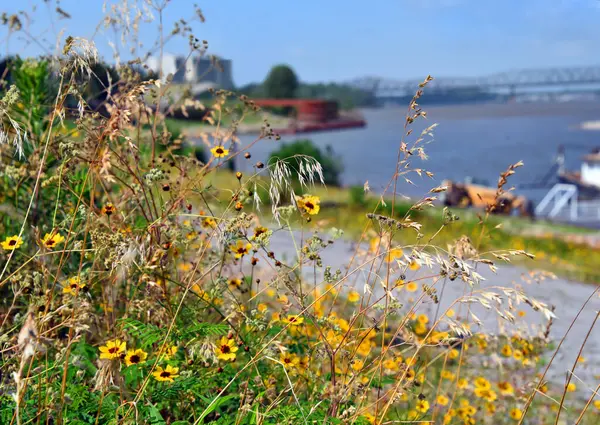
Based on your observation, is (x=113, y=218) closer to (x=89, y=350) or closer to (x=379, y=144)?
(x=89, y=350)

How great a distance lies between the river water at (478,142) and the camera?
5281cm

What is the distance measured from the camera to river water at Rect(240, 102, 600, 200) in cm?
5281

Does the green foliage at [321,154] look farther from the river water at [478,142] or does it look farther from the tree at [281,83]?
the tree at [281,83]

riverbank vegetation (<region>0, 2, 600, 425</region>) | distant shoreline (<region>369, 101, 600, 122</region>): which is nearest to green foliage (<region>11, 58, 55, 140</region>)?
riverbank vegetation (<region>0, 2, 600, 425</region>)

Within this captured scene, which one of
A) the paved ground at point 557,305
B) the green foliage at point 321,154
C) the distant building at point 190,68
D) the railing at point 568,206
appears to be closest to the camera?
the distant building at point 190,68

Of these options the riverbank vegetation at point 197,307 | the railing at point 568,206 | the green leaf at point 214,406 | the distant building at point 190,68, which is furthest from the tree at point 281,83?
the green leaf at point 214,406

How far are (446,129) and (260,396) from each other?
365ft

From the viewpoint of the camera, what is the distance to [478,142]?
89.8 m

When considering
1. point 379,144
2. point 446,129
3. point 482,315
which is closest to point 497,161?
point 379,144

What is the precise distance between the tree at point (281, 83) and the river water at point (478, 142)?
173 inches

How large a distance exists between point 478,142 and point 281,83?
40.0 m

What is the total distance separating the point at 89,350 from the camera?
2092 mm

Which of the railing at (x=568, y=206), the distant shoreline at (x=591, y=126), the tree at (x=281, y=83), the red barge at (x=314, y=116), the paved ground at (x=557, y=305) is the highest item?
the tree at (x=281, y=83)

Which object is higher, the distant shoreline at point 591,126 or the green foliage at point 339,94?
the green foliage at point 339,94
